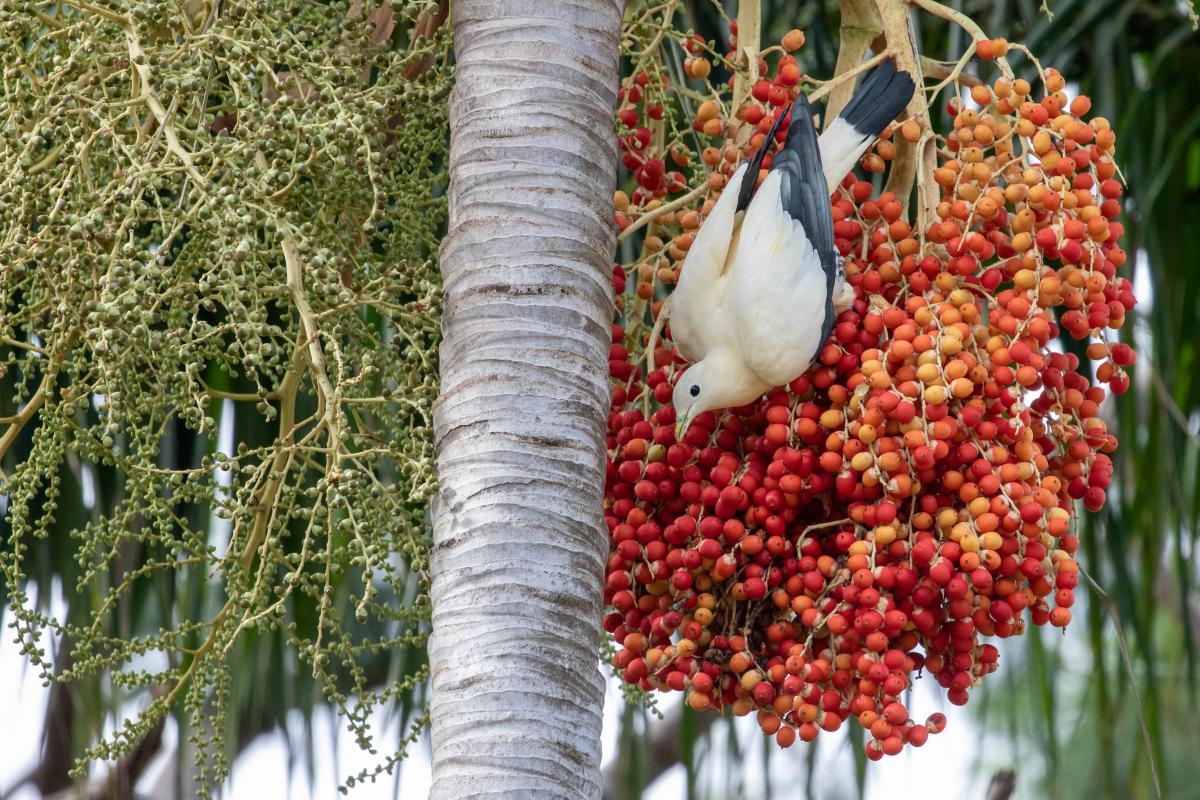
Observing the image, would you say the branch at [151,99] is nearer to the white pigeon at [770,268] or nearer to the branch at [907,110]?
the white pigeon at [770,268]

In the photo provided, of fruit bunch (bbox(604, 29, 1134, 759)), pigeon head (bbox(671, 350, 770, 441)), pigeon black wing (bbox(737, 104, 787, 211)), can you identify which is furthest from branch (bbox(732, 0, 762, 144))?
pigeon head (bbox(671, 350, 770, 441))

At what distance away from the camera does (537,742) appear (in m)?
1.32

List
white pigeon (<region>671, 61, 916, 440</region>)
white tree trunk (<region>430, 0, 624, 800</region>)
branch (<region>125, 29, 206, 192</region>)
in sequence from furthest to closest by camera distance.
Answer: white pigeon (<region>671, 61, 916, 440</region>)
branch (<region>125, 29, 206, 192</region>)
white tree trunk (<region>430, 0, 624, 800</region>)

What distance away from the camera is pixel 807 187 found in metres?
1.64

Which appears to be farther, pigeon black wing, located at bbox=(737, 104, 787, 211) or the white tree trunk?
pigeon black wing, located at bbox=(737, 104, 787, 211)

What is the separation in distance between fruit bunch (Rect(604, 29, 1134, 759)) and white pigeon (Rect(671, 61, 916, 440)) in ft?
0.12

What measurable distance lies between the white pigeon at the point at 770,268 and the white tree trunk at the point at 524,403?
0.54 feet

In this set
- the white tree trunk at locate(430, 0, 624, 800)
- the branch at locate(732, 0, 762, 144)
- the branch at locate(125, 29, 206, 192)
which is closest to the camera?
the white tree trunk at locate(430, 0, 624, 800)

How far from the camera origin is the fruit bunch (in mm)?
1479

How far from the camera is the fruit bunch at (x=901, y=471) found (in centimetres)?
148

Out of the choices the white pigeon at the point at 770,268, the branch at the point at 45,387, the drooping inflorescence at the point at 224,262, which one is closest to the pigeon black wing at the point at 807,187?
the white pigeon at the point at 770,268

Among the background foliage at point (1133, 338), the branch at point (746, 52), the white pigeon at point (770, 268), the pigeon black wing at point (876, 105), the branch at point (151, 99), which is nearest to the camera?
the branch at point (151, 99)

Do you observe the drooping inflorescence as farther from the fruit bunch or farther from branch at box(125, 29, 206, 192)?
the fruit bunch

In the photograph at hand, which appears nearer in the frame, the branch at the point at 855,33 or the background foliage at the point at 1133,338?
the branch at the point at 855,33
